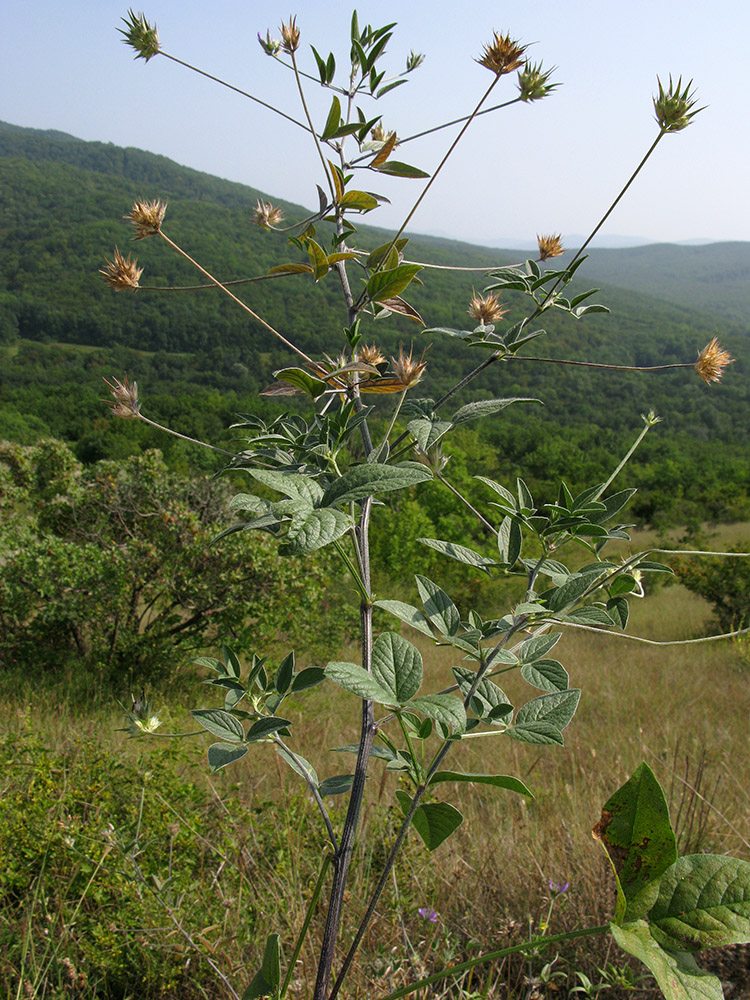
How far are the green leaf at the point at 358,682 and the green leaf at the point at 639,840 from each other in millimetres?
231

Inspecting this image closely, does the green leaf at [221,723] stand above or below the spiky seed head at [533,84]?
below

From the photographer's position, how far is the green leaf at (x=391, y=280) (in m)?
0.72

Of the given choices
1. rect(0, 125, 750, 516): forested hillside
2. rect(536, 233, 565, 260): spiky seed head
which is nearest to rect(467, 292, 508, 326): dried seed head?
rect(536, 233, 565, 260): spiky seed head

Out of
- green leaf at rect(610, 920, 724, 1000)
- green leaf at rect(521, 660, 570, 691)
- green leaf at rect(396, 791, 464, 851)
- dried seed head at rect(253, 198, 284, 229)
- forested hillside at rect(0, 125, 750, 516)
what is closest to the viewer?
green leaf at rect(610, 920, 724, 1000)

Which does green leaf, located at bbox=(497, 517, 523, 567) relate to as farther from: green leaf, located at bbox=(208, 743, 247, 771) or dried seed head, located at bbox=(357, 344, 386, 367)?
green leaf, located at bbox=(208, 743, 247, 771)

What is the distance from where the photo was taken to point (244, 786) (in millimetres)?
2676

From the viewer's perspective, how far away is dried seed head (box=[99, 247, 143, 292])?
913mm

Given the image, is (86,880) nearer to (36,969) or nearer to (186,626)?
(36,969)

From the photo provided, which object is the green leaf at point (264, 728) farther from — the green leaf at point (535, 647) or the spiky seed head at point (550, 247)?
the spiky seed head at point (550, 247)

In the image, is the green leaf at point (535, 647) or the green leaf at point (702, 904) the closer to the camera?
the green leaf at point (702, 904)

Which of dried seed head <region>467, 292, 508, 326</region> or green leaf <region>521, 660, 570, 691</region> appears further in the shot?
dried seed head <region>467, 292, 508, 326</region>

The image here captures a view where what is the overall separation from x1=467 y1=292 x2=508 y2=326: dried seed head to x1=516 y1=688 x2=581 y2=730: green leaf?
0.54 m

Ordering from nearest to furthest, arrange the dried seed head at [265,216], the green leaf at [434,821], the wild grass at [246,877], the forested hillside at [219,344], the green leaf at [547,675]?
the green leaf at [434,821] < the green leaf at [547,675] < the dried seed head at [265,216] < the wild grass at [246,877] < the forested hillside at [219,344]

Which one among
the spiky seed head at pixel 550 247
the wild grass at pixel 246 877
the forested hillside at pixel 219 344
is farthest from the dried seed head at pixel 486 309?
the forested hillside at pixel 219 344
